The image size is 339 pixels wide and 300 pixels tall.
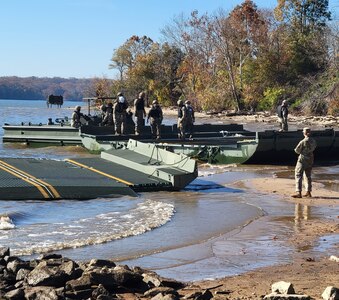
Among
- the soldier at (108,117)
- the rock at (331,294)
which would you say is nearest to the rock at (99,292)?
the rock at (331,294)

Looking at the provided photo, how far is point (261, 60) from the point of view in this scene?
61594 millimetres

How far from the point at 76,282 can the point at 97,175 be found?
33.2ft

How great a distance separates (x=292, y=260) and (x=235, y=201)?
5.80 metres

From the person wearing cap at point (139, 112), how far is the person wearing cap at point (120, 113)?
647mm

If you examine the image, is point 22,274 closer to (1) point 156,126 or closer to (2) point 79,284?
(2) point 79,284

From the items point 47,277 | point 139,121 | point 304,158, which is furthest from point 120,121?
point 47,277

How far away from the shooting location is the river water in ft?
29.3

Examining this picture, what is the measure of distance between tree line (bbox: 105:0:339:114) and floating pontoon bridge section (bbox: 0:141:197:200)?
113 ft

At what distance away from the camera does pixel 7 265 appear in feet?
23.8

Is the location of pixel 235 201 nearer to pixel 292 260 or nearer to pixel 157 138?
pixel 292 260

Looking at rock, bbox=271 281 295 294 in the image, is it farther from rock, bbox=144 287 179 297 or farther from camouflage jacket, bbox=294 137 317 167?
camouflage jacket, bbox=294 137 317 167

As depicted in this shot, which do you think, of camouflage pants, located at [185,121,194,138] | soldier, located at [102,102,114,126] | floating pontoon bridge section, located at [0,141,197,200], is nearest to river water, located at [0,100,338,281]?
floating pontoon bridge section, located at [0,141,197,200]

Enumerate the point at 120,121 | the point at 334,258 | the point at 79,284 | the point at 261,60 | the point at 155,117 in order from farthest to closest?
the point at 261,60 < the point at 120,121 < the point at 155,117 < the point at 334,258 < the point at 79,284

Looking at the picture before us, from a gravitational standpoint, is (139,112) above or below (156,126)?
above
